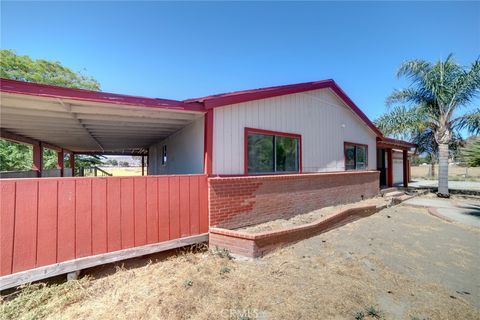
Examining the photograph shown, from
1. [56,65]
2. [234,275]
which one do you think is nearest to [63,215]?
[234,275]

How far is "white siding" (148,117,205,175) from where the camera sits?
20.7 feet

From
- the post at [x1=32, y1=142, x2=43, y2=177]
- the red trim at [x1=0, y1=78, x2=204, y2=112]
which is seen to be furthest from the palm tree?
the post at [x1=32, y1=142, x2=43, y2=177]

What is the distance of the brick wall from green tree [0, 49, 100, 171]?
58.0 ft

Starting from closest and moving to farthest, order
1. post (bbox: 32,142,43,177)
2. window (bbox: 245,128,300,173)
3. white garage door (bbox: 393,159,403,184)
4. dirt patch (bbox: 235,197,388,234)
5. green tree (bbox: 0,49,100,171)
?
dirt patch (bbox: 235,197,388,234)
window (bbox: 245,128,300,173)
post (bbox: 32,142,43,177)
green tree (bbox: 0,49,100,171)
white garage door (bbox: 393,159,403,184)

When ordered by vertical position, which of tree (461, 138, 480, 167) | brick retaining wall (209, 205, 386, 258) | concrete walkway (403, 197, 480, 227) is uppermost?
tree (461, 138, 480, 167)

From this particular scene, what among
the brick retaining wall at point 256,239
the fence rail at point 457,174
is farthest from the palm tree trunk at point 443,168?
the fence rail at point 457,174

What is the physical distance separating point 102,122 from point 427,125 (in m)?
15.3

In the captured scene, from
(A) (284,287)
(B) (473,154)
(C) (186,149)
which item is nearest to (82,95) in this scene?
(C) (186,149)

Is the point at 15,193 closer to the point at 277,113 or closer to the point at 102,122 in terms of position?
the point at 102,122

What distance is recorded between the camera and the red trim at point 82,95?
3.54m

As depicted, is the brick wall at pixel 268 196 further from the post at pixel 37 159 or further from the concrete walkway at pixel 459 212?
the post at pixel 37 159

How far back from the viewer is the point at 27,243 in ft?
11.6

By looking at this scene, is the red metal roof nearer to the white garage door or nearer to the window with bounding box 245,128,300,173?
the window with bounding box 245,128,300,173

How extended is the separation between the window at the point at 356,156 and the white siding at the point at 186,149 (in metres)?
6.98
